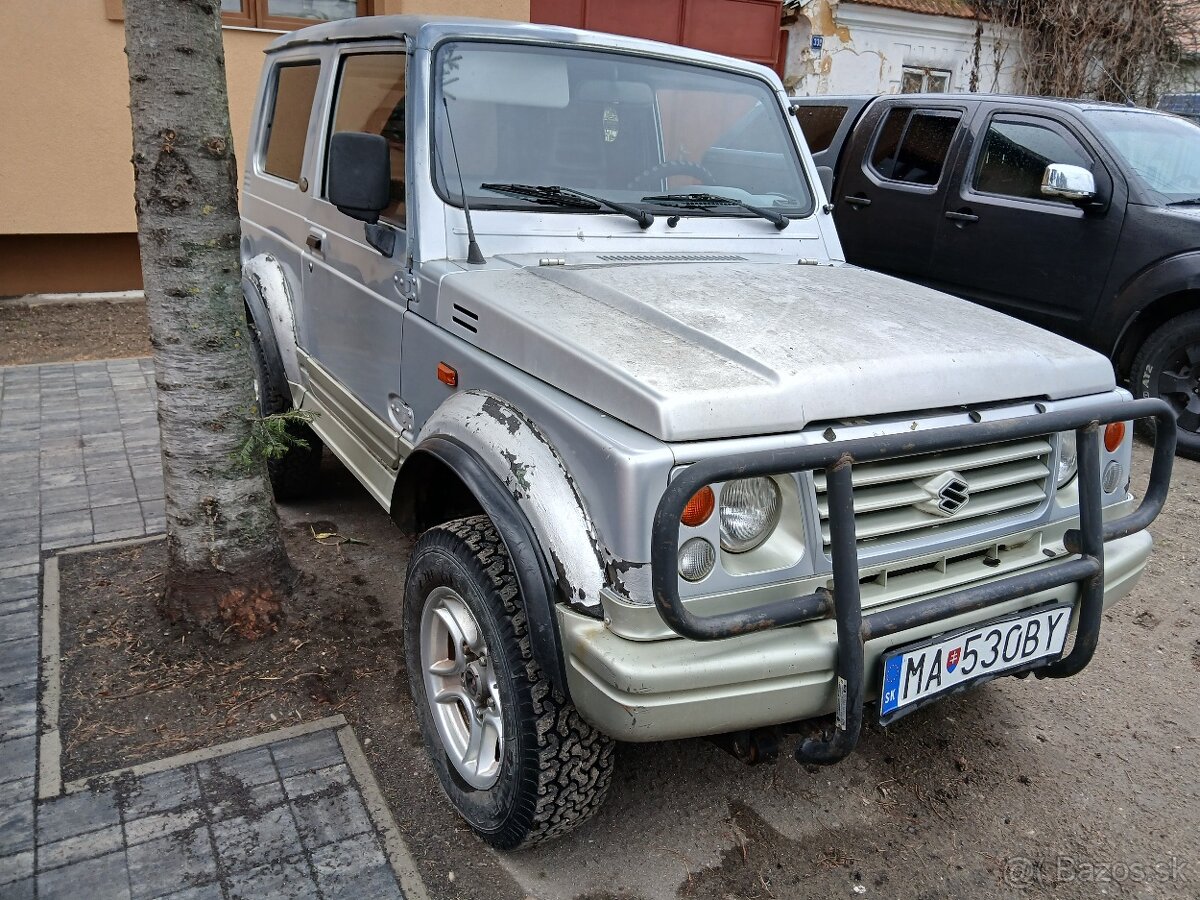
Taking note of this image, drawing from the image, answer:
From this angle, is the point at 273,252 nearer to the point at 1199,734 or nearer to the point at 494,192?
the point at 494,192

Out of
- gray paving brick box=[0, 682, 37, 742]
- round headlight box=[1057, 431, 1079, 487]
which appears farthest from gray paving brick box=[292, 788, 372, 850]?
round headlight box=[1057, 431, 1079, 487]

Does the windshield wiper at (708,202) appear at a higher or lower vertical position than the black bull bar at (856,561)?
higher

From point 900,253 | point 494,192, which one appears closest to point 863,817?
point 494,192

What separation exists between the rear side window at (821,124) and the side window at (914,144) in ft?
1.39

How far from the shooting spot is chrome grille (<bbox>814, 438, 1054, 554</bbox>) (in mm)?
2158

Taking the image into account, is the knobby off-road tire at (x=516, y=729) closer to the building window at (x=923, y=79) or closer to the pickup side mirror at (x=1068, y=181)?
the pickup side mirror at (x=1068, y=181)

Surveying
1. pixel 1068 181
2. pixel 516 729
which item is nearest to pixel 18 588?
pixel 516 729

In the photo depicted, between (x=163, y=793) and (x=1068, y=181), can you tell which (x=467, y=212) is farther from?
(x=1068, y=181)

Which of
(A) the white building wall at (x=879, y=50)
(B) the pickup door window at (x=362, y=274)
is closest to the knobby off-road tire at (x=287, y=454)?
(B) the pickup door window at (x=362, y=274)

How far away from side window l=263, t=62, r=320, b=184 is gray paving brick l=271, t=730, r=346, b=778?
237 cm

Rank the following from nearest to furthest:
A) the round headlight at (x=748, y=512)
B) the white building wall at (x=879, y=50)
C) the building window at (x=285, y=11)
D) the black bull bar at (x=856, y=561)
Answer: the black bull bar at (x=856, y=561) → the round headlight at (x=748, y=512) → the building window at (x=285, y=11) → the white building wall at (x=879, y=50)

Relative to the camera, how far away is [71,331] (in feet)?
24.6

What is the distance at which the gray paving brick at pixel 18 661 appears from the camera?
305cm

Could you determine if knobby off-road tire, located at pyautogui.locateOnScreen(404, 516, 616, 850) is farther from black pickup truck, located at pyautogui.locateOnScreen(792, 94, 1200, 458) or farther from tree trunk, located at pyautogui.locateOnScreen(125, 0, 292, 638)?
black pickup truck, located at pyautogui.locateOnScreen(792, 94, 1200, 458)
